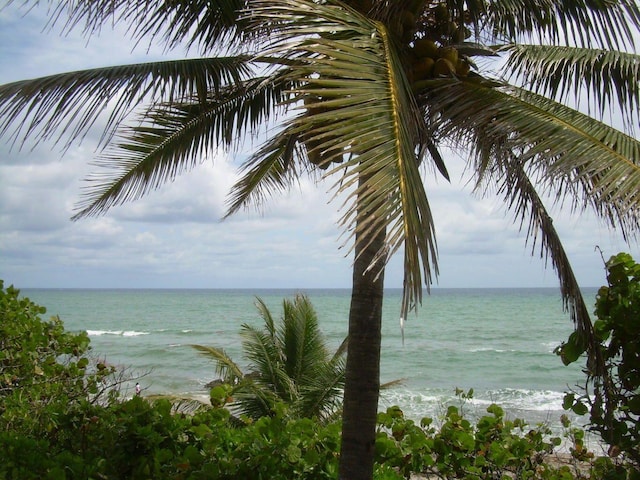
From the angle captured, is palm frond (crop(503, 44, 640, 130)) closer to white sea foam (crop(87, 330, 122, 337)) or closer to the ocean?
the ocean

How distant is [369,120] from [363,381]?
1.83 metres

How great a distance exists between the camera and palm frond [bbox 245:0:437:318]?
2.45 meters

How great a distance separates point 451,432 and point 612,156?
2.36 metres

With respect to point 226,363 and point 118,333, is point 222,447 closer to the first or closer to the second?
point 226,363

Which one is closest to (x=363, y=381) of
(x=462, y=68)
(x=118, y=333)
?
(x=462, y=68)

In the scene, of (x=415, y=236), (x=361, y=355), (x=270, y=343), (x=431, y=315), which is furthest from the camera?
(x=431, y=315)

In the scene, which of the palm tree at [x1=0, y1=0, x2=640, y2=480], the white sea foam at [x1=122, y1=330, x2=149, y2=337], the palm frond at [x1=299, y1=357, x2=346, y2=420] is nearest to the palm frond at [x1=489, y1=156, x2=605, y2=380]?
the palm tree at [x1=0, y1=0, x2=640, y2=480]

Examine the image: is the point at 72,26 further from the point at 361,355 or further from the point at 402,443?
the point at 402,443

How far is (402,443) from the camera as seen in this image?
4801mm

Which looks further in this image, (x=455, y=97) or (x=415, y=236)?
(x=455, y=97)

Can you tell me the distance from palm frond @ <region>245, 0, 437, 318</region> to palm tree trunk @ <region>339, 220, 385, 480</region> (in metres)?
1.08

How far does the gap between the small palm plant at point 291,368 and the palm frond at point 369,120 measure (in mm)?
7998

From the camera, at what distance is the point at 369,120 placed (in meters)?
2.73

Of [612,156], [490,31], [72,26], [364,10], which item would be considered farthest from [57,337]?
[612,156]
